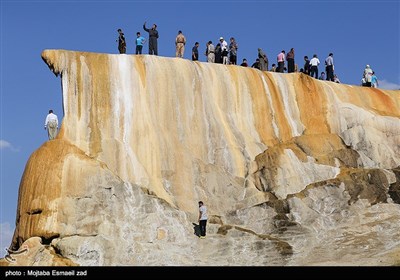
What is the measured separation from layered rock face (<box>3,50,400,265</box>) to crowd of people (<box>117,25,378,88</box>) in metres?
1.57

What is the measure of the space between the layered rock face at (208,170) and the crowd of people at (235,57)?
5.15 feet

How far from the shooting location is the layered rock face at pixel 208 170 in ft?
86.9

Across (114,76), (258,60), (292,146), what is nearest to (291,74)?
(258,60)

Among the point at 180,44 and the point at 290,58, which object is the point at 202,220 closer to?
the point at 180,44

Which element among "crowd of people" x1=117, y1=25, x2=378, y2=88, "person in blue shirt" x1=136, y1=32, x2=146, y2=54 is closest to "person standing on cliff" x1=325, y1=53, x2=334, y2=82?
"crowd of people" x1=117, y1=25, x2=378, y2=88

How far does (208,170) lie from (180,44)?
6023 mm

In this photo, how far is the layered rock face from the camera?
86.9 feet

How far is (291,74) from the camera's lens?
35.3m

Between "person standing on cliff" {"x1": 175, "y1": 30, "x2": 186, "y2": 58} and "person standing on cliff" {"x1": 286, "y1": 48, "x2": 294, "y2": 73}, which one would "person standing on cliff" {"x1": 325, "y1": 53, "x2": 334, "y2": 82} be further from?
"person standing on cliff" {"x1": 175, "y1": 30, "x2": 186, "y2": 58}

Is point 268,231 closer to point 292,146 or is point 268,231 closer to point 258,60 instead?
point 292,146

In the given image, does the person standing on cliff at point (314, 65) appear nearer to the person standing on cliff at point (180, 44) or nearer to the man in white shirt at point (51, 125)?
the person standing on cliff at point (180, 44)

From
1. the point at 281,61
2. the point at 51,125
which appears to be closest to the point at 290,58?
the point at 281,61

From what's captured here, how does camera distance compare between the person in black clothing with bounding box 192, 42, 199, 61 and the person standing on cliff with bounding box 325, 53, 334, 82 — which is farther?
the person standing on cliff with bounding box 325, 53, 334, 82

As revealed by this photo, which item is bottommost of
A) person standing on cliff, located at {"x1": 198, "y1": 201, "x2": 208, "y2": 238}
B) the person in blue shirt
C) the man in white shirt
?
person standing on cliff, located at {"x1": 198, "y1": 201, "x2": 208, "y2": 238}
